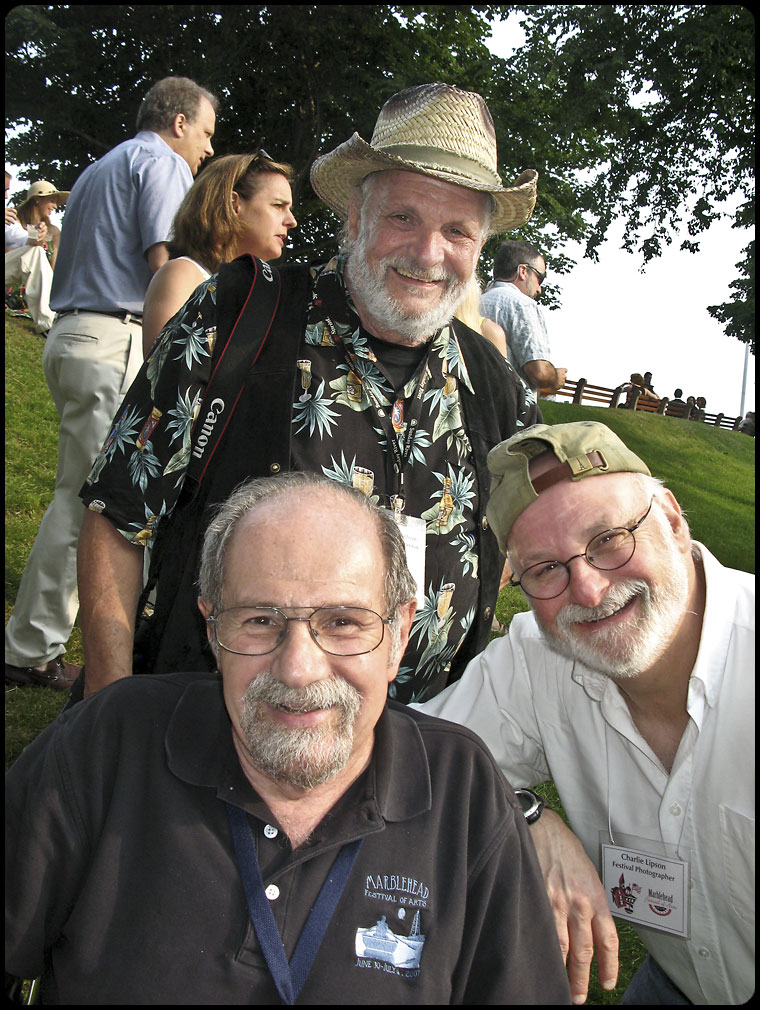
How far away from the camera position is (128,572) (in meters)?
2.44

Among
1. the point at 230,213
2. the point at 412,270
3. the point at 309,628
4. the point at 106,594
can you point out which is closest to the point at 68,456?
the point at 230,213

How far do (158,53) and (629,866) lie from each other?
17.0 m

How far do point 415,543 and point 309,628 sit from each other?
70 cm

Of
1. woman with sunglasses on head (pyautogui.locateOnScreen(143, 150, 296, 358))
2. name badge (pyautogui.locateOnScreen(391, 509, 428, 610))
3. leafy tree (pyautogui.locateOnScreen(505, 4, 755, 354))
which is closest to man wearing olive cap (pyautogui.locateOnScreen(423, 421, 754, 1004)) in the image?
name badge (pyautogui.locateOnScreen(391, 509, 428, 610))

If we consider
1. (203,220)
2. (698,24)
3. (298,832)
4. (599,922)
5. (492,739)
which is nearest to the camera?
(298,832)

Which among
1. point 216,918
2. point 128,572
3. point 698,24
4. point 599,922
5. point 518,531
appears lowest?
point 599,922

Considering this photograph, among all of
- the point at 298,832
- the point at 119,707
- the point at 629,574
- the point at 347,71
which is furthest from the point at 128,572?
the point at 347,71

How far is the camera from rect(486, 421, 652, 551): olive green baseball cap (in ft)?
7.60

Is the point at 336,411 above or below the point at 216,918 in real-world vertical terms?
above

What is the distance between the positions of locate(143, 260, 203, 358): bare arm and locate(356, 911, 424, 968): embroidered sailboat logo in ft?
7.71

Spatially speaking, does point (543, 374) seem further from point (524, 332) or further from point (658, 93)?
point (658, 93)

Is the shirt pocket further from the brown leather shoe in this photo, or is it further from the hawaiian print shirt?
the brown leather shoe

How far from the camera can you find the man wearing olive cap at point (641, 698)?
2.18 m

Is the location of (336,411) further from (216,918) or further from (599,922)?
(599,922)
